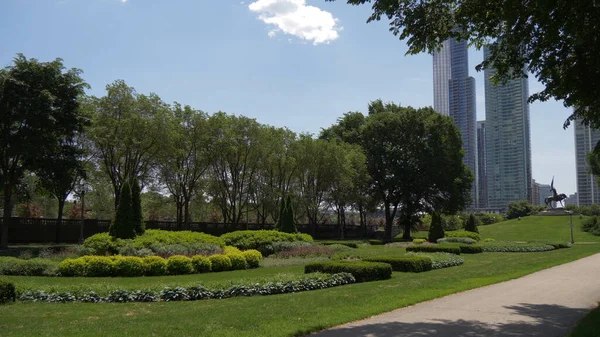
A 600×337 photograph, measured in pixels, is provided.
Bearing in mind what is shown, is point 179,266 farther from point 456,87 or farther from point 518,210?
point 518,210

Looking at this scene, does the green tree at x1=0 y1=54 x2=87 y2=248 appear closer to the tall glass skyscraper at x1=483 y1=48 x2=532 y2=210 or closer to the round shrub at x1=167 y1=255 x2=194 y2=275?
the round shrub at x1=167 y1=255 x2=194 y2=275

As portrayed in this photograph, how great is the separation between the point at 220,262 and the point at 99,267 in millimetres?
4505


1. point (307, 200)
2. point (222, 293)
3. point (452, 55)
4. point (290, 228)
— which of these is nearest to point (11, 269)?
point (222, 293)

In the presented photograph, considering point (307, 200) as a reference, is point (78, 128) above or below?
above

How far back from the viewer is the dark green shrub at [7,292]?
34.1ft

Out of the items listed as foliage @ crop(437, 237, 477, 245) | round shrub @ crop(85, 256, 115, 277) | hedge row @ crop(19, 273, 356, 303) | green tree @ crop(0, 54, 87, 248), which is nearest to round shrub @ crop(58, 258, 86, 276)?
round shrub @ crop(85, 256, 115, 277)

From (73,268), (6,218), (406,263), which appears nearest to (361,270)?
(406,263)

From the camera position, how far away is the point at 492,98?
78.9 m

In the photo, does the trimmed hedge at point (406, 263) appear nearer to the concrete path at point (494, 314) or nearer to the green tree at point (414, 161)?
the concrete path at point (494, 314)

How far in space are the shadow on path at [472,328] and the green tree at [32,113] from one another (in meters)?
24.9

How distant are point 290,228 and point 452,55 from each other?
75.9 m

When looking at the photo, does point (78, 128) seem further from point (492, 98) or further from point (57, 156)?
point (492, 98)

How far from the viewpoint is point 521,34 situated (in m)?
8.71

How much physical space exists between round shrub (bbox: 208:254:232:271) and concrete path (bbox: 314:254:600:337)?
9.73m
